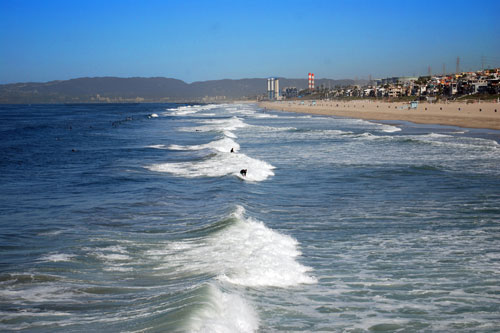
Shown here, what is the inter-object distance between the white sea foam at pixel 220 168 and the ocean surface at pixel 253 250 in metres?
0.29

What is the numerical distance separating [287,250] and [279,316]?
3.00 metres

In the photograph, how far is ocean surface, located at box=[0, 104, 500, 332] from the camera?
661cm

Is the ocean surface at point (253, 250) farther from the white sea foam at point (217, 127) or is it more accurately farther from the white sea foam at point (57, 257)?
the white sea foam at point (217, 127)

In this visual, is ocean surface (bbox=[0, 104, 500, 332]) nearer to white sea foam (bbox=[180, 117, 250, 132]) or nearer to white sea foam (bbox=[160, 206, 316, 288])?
white sea foam (bbox=[160, 206, 316, 288])

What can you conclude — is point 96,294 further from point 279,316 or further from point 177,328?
point 279,316

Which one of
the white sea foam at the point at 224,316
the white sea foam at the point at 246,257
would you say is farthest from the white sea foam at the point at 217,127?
the white sea foam at the point at 224,316

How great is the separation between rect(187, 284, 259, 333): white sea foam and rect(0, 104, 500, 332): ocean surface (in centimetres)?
3

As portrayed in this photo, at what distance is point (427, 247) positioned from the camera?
9680 millimetres

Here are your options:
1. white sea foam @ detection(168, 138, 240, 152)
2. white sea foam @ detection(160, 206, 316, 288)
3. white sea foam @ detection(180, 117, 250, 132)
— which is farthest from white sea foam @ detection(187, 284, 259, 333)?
white sea foam @ detection(180, 117, 250, 132)

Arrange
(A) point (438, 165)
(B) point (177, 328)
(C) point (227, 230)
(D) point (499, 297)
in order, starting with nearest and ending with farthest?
(B) point (177, 328), (D) point (499, 297), (C) point (227, 230), (A) point (438, 165)

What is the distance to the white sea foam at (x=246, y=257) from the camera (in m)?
8.11

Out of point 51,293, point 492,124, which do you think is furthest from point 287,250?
point 492,124

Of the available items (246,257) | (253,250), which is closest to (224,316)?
(246,257)

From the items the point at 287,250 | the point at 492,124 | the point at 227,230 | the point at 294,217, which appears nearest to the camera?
the point at 287,250
